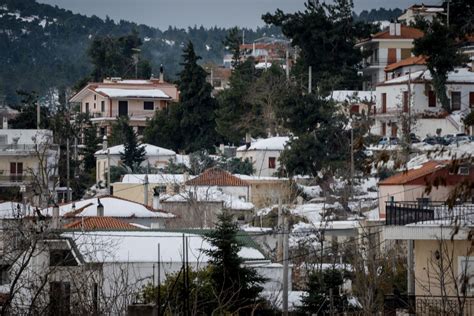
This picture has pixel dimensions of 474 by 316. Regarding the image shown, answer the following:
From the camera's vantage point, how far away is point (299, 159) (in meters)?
72.7

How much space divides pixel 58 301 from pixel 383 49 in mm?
75993

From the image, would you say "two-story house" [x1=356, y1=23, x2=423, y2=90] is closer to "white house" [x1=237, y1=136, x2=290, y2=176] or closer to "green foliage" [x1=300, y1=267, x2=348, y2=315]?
"white house" [x1=237, y1=136, x2=290, y2=176]

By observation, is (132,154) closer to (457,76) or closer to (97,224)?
(457,76)

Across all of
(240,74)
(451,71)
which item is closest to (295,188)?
(451,71)

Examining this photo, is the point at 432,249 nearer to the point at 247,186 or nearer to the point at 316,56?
the point at 247,186

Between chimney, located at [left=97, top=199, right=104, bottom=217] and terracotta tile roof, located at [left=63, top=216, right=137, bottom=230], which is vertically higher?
chimney, located at [left=97, top=199, right=104, bottom=217]

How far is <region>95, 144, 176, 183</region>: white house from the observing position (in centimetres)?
8388

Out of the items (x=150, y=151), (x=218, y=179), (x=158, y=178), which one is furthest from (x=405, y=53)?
(x=218, y=179)

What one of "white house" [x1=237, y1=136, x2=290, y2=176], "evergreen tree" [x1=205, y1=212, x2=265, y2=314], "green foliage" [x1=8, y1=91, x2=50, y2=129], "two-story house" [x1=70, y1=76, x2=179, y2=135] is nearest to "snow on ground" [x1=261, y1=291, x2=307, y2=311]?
"evergreen tree" [x1=205, y1=212, x2=265, y2=314]

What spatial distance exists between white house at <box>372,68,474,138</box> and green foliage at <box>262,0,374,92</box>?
7.36 metres

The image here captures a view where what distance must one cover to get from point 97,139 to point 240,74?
7.95 meters

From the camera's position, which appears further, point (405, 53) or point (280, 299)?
point (405, 53)

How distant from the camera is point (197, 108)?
291 feet

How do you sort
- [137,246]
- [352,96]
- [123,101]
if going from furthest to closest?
[123,101] → [352,96] → [137,246]
